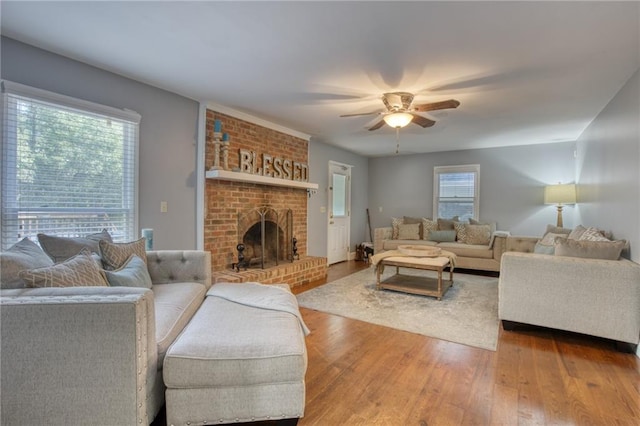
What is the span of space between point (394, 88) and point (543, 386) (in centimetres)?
263

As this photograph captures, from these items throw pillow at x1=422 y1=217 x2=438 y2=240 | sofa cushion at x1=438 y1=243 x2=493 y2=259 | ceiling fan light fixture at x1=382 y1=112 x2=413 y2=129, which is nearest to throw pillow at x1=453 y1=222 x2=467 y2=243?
sofa cushion at x1=438 y1=243 x2=493 y2=259

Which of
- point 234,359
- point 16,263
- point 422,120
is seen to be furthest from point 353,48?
point 16,263

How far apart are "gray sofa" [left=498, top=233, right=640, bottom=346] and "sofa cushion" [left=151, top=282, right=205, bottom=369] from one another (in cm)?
258

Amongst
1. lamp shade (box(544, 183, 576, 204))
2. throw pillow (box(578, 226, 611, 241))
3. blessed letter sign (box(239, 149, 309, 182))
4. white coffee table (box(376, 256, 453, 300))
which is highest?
blessed letter sign (box(239, 149, 309, 182))

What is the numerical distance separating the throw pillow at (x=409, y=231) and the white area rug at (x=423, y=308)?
149 cm

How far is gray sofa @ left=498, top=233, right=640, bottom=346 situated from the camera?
94.3 inches

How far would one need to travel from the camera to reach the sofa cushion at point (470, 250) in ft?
16.9

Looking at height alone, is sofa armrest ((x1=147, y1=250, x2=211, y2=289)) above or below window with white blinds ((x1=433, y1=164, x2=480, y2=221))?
below

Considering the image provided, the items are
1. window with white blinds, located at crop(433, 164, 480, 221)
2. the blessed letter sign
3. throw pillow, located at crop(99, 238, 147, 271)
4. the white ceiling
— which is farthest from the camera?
window with white blinds, located at crop(433, 164, 480, 221)

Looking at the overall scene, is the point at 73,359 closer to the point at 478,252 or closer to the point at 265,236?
the point at 265,236

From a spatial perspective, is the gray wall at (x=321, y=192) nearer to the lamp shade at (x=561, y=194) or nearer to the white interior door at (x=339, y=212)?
the white interior door at (x=339, y=212)

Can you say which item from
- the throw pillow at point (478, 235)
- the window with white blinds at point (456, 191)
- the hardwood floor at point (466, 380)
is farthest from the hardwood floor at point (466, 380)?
the window with white blinds at point (456, 191)

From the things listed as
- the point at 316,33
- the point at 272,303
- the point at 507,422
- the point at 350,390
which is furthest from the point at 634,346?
the point at 316,33

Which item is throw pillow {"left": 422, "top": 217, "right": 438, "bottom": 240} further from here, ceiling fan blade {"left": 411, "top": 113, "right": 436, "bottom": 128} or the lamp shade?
ceiling fan blade {"left": 411, "top": 113, "right": 436, "bottom": 128}
